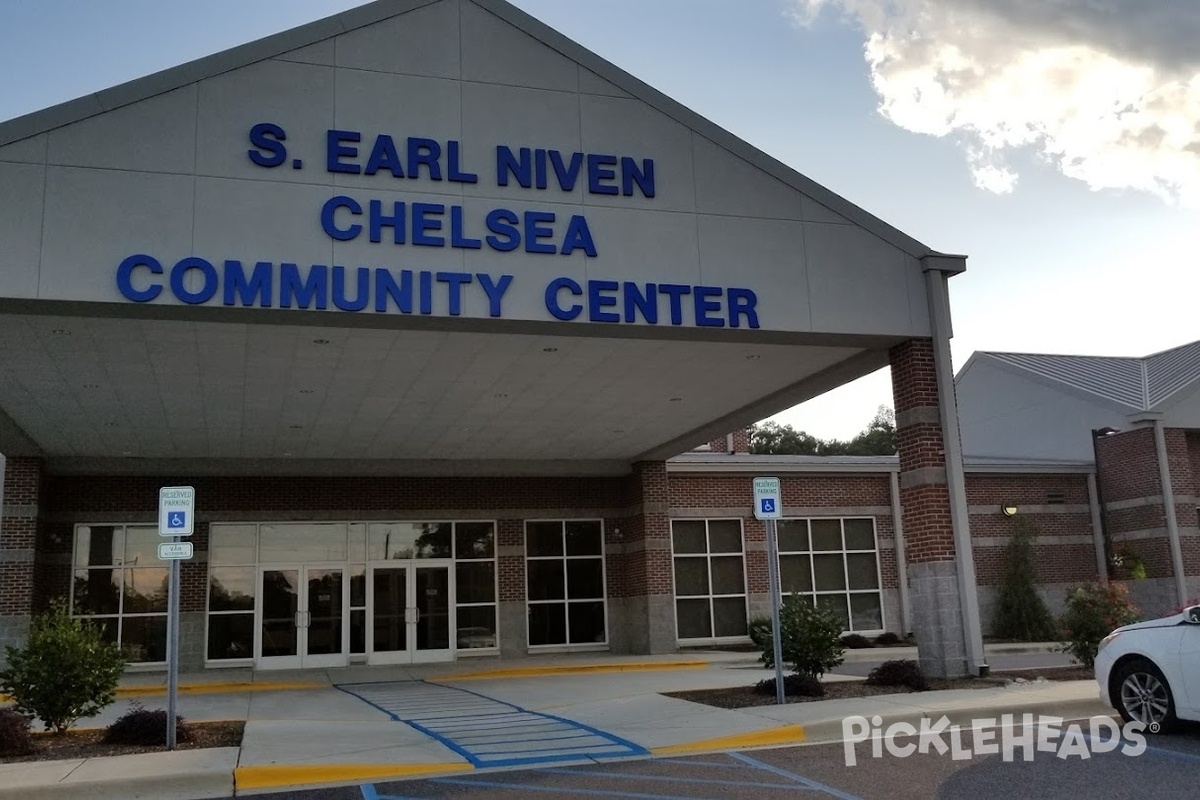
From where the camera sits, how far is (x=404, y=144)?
14094 millimetres

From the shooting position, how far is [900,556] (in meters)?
28.1

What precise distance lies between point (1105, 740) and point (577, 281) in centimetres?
822

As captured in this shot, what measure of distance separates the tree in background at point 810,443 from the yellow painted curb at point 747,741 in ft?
216

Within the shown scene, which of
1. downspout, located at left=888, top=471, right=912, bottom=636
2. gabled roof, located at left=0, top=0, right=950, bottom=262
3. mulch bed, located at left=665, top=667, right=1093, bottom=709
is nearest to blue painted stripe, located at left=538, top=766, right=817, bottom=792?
mulch bed, located at left=665, top=667, right=1093, bottom=709

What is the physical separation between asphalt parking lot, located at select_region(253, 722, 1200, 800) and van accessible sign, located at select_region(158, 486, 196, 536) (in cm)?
352

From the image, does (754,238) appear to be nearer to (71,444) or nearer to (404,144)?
(404,144)

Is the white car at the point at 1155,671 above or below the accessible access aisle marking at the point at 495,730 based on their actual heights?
above

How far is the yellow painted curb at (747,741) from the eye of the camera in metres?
10.8

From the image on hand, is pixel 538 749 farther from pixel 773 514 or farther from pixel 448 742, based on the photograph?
pixel 773 514

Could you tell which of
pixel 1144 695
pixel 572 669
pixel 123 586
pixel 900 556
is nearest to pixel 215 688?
pixel 123 586

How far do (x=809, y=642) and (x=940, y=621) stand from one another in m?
2.33

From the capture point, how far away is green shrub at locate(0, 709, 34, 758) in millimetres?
10945

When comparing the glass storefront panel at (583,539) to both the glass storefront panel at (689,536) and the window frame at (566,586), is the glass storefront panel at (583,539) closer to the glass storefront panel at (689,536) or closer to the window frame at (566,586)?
the window frame at (566,586)

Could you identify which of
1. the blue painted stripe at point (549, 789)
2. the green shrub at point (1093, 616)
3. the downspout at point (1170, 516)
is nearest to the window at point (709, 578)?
the downspout at point (1170, 516)
